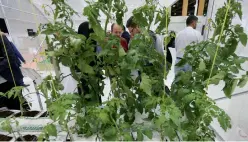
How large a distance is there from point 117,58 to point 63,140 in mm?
517

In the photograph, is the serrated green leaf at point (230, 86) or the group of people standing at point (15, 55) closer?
the serrated green leaf at point (230, 86)

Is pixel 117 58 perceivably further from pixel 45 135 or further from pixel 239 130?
pixel 239 130

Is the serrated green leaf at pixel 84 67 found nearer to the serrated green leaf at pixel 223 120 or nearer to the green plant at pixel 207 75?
the green plant at pixel 207 75

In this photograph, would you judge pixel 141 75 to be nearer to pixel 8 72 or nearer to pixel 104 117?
pixel 104 117

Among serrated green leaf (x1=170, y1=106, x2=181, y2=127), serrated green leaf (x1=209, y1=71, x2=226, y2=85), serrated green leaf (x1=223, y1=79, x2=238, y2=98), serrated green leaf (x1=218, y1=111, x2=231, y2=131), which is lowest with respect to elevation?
serrated green leaf (x1=218, y1=111, x2=231, y2=131)

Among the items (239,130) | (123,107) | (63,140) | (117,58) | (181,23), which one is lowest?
(239,130)

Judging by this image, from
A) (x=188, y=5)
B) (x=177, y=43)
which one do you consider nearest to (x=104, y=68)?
(x=177, y=43)

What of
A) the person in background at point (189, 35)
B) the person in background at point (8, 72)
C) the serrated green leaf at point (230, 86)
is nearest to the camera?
the serrated green leaf at point (230, 86)

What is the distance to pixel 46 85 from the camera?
30.5 inches

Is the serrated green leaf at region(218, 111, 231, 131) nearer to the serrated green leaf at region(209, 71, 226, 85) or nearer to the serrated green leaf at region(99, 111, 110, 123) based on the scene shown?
the serrated green leaf at region(209, 71, 226, 85)

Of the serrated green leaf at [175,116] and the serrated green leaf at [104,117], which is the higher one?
the serrated green leaf at [175,116]

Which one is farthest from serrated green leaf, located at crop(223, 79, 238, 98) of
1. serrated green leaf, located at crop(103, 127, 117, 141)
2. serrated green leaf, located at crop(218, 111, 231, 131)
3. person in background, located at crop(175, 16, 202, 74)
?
person in background, located at crop(175, 16, 202, 74)

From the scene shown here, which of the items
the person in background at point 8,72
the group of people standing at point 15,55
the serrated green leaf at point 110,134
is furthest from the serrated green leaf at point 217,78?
the person in background at point 8,72

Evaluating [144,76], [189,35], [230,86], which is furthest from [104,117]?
[189,35]
